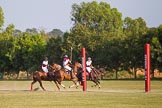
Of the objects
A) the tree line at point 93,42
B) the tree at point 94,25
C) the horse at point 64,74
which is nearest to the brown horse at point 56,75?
the horse at point 64,74

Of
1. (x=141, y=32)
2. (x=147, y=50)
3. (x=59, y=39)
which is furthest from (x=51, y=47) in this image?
(x=147, y=50)

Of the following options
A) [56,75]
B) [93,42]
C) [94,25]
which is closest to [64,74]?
[56,75]

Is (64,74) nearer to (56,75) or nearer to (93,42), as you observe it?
(56,75)

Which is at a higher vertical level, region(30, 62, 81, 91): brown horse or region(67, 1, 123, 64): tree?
region(67, 1, 123, 64): tree

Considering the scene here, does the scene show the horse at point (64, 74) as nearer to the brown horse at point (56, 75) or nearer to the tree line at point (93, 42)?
the brown horse at point (56, 75)

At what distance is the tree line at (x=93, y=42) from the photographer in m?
91.8

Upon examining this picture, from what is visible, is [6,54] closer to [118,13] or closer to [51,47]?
[51,47]

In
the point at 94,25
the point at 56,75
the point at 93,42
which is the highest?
the point at 94,25

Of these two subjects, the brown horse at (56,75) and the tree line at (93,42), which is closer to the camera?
the brown horse at (56,75)

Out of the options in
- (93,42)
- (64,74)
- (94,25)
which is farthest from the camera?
(94,25)

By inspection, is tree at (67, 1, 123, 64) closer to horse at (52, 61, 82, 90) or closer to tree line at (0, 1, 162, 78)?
tree line at (0, 1, 162, 78)

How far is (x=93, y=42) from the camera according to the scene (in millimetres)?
99188

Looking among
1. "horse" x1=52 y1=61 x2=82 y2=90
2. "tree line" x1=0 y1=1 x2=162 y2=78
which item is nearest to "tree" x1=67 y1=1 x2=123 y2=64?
"tree line" x1=0 y1=1 x2=162 y2=78

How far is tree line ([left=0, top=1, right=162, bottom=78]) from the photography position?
91.8 m
